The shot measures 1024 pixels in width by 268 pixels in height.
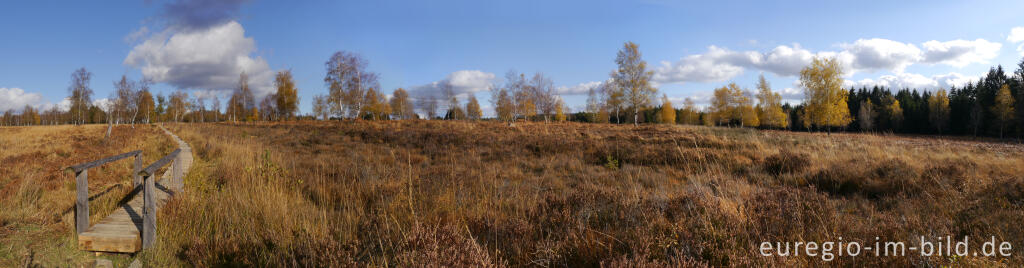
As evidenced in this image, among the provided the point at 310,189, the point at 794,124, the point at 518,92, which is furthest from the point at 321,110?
the point at 794,124

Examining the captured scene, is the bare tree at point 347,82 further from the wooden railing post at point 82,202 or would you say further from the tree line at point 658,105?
the wooden railing post at point 82,202

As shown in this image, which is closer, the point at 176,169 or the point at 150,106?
the point at 176,169

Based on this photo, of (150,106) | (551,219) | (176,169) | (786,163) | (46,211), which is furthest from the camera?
(150,106)

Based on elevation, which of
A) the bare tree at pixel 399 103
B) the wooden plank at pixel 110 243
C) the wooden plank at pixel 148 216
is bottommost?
the wooden plank at pixel 110 243

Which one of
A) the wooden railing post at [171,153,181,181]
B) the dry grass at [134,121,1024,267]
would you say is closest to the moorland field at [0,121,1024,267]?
the dry grass at [134,121,1024,267]

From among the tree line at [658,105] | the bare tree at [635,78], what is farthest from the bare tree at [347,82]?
the bare tree at [635,78]

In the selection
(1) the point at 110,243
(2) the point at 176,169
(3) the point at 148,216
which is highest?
(2) the point at 176,169

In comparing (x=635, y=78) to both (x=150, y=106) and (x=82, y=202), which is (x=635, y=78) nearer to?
(x=82, y=202)

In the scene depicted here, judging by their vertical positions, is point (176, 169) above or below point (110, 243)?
above

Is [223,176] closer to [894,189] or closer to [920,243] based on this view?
[920,243]

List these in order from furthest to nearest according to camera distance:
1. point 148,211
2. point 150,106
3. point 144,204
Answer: point 150,106 < point 148,211 < point 144,204

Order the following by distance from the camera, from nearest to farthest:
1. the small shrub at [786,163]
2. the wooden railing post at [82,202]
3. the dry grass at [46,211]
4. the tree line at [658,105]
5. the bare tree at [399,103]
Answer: the dry grass at [46,211] < the wooden railing post at [82,202] < the small shrub at [786,163] < the tree line at [658,105] < the bare tree at [399,103]

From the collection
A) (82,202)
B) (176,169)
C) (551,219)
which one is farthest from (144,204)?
(551,219)

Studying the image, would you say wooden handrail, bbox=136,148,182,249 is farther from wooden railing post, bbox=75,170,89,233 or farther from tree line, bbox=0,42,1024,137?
tree line, bbox=0,42,1024,137
